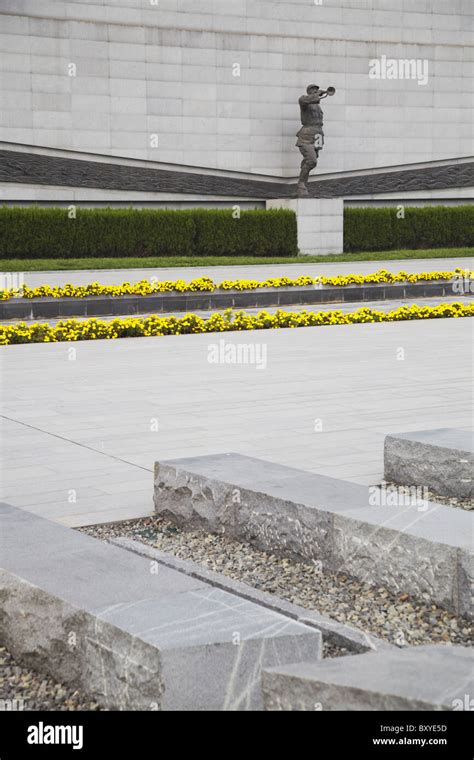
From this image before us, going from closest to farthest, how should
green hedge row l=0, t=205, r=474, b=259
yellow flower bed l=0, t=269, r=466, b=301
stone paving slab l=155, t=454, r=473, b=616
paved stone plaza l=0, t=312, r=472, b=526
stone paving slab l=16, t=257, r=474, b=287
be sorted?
stone paving slab l=155, t=454, r=473, b=616, paved stone plaza l=0, t=312, r=472, b=526, yellow flower bed l=0, t=269, r=466, b=301, stone paving slab l=16, t=257, r=474, b=287, green hedge row l=0, t=205, r=474, b=259

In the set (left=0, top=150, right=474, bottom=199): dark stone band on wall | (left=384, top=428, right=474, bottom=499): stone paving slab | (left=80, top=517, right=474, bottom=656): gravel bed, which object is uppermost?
(left=0, top=150, right=474, bottom=199): dark stone band on wall

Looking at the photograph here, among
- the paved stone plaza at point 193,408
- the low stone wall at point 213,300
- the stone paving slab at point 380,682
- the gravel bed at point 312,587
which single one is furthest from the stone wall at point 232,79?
the stone paving slab at point 380,682

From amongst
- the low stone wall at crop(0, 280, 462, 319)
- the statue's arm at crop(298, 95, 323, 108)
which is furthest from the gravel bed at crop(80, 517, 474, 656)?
the statue's arm at crop(298, 95, 323, 108)

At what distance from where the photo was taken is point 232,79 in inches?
1078

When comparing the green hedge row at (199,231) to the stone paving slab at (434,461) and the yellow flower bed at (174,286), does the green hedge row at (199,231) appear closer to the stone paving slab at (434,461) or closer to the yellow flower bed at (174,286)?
the yellow flower bed at (174,286)

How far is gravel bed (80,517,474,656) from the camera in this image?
13.4ft

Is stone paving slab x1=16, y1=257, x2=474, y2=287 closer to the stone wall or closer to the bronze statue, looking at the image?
the bronze statue

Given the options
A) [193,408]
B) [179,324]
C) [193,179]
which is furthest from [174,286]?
[193,179]

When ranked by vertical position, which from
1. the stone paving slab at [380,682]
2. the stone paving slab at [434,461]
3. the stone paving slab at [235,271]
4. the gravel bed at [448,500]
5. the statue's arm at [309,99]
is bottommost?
the gravel bed at [448,500]

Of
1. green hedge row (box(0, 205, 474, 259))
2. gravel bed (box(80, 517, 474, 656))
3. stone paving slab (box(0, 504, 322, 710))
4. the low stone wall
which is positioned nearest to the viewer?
stone paving slab (box(0, 504, 322, 710))

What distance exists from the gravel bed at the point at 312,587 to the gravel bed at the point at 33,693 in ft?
3.06

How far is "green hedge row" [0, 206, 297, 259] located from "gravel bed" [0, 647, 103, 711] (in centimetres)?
1951

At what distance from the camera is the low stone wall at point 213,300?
15.2 meters

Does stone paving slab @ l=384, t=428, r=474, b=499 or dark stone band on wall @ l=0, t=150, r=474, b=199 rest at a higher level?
dark stone band on wall @ l=0, t=150, r=474, b=199
